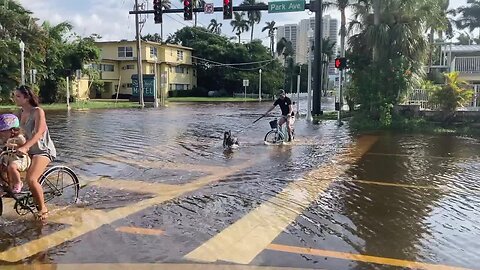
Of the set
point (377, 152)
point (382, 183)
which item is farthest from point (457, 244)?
point (377, 152)

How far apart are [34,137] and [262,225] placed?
9.86 ft

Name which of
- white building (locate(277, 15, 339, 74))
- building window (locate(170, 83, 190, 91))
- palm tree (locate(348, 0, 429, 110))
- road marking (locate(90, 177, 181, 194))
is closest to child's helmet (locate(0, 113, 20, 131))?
road marking (locate(90, 177, 181, 194))

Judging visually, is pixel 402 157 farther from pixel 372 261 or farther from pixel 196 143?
pixel 372 261

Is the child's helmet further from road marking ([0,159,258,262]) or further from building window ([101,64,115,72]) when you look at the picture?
building window ([101,64,115,72])

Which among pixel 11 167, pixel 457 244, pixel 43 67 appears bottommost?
pixel 457 244

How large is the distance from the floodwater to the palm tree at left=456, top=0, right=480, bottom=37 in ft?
186

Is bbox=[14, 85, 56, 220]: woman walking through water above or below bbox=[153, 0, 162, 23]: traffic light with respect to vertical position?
below

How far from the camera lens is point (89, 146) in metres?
13.6

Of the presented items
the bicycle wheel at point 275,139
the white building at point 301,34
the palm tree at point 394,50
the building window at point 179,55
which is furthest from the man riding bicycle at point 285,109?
the white building at point 301,34

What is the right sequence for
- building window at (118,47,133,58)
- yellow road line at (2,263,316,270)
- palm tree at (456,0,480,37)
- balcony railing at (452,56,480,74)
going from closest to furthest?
yellow road line at (2,263,316,270), balcony railing at (452,56,480,74), building window at (118,47,133,58), palm tree at (456,0,480,37)

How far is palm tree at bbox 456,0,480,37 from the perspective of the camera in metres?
62.8

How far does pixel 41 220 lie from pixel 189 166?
14.8 ft

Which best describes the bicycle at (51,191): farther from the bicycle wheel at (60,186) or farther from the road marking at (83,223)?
the road marking at (83,223)

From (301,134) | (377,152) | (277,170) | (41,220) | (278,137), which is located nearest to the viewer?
(41,220)
